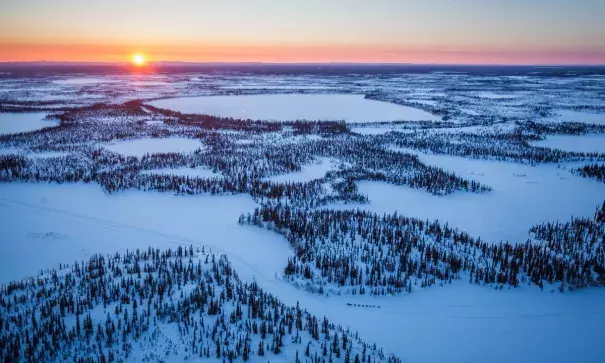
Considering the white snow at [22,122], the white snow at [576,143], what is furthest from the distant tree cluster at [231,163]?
the white snow at [576,143]

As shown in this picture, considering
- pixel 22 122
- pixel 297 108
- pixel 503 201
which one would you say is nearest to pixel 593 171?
pixel 503 201

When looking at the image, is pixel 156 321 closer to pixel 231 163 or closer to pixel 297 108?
pixel 231 163

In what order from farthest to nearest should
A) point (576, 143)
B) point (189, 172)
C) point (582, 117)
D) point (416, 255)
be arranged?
point (582, 117)
point (576, 143)
point (189, 172)
point (416, 255)

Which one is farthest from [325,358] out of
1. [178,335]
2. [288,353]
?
[178,335]

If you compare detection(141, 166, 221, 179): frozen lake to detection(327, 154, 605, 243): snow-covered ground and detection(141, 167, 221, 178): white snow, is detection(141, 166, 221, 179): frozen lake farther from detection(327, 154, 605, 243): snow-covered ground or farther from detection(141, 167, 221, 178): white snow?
detection(327, 154, 605, 243): snow-covered ground

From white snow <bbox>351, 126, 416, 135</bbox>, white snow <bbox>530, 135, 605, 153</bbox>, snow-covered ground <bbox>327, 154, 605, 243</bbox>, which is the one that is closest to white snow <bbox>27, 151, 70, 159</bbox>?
snow-covered ground <bbox>327, 154, 605, 243</bbox>
